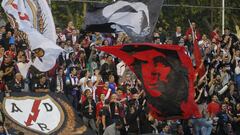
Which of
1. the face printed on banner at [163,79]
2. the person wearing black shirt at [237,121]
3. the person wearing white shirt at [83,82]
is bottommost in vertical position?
the person wearing black shirt at [237,121]

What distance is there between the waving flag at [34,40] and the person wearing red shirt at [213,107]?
5120mm

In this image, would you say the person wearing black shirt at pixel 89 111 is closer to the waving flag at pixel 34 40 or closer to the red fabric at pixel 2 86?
the waving flag at pixel 34 40

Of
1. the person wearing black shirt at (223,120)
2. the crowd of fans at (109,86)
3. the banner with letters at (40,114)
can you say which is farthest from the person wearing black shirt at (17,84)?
the person wearing black shirt at (223,120)

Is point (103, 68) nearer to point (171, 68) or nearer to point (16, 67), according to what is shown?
point (16, 67)

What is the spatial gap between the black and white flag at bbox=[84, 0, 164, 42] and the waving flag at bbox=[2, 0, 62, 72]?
3.72ft

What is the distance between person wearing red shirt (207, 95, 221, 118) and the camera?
24.3 metres

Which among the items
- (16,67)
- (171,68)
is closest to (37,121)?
(16,67)

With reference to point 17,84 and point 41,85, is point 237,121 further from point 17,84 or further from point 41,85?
point 17,84

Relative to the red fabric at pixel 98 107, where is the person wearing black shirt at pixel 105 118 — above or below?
below

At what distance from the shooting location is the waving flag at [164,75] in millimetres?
16062

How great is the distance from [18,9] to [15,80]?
1.80m

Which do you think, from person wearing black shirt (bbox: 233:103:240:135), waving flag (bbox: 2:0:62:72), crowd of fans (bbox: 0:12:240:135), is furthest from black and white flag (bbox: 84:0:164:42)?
person wearing black shirt (bbox: 233:103:240:135)

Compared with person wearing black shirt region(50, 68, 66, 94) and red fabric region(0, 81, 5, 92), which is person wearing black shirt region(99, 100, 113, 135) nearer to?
person wearing black shirt region(50, 68, 66, 94)

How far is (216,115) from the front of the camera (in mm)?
24531
